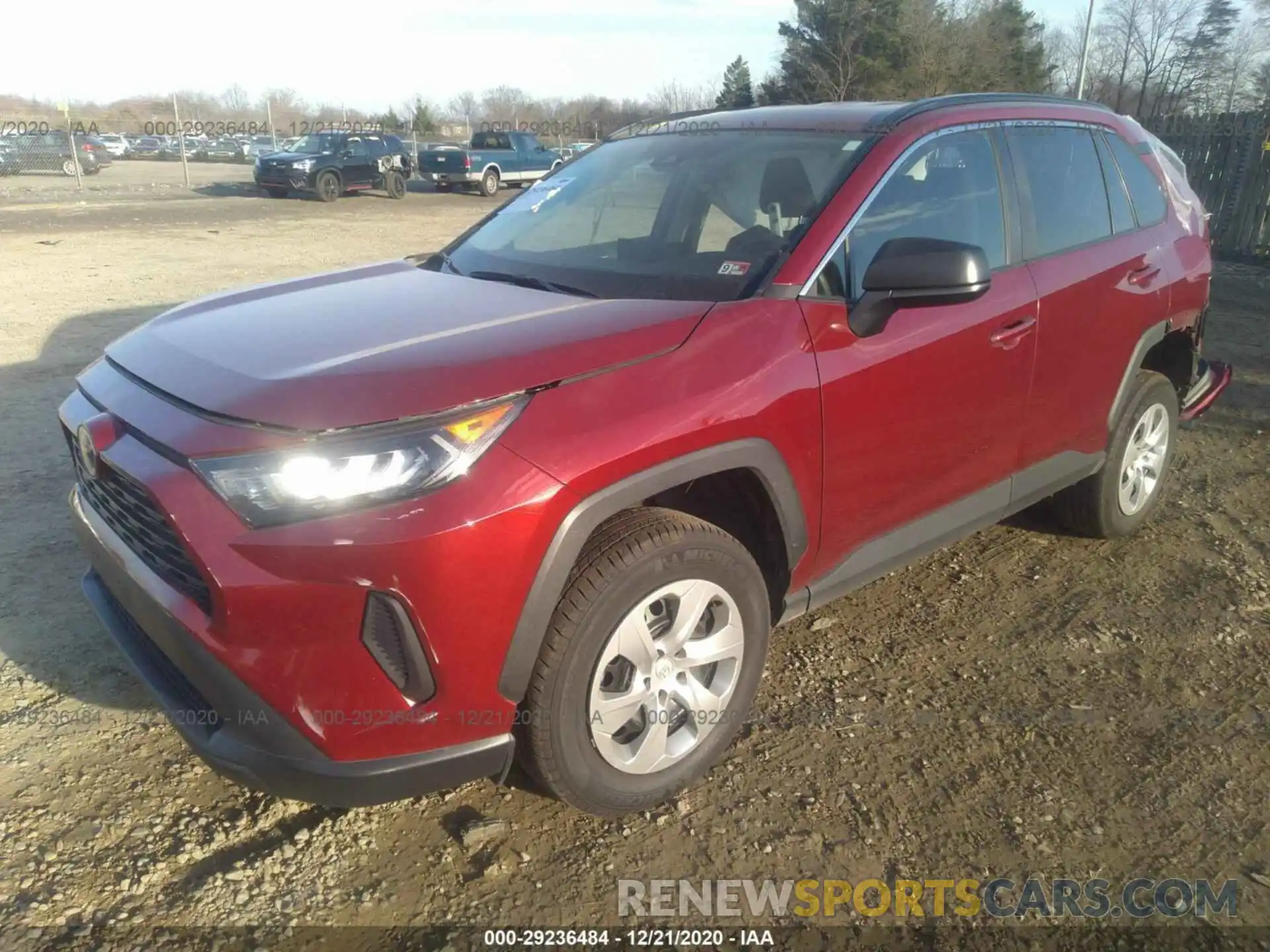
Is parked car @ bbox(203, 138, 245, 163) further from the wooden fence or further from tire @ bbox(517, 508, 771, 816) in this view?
tire @ bbox(517, 508, 771, 816)

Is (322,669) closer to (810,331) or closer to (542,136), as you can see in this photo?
(810,331)

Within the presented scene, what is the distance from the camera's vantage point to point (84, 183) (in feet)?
91.9

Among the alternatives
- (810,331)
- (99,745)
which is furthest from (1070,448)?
(99,745)

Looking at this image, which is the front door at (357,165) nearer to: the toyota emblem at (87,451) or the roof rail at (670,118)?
the roof rail at (670,118)

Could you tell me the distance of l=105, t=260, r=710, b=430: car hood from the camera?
2.16m

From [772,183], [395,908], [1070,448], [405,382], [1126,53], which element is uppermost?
[1126,53]

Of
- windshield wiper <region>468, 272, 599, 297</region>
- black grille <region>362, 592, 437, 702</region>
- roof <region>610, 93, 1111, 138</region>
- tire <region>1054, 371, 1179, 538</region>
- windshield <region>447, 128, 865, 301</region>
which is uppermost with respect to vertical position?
roof <region>610, 93, 1111, 138</region>

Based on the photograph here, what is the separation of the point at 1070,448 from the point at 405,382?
111 inches

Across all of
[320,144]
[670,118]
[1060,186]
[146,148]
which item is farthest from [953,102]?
[146,148]

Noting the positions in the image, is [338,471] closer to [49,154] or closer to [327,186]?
[327,186]

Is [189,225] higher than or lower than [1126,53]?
lower

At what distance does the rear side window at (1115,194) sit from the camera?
3961 mm

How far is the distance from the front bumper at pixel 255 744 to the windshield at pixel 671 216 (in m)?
1.43

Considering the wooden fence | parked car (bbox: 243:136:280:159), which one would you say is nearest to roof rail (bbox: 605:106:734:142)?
the wooden fence
